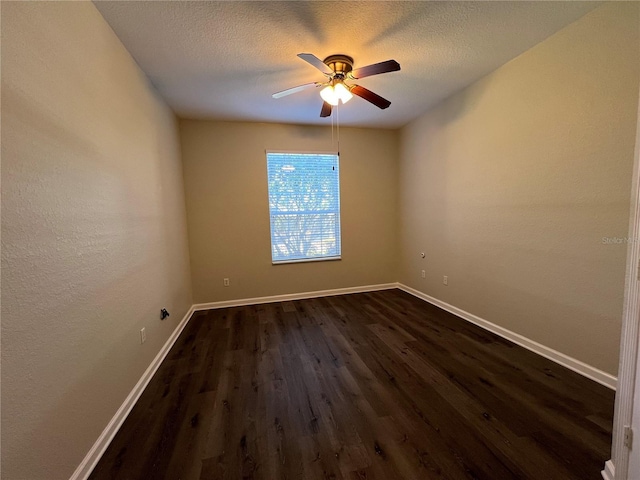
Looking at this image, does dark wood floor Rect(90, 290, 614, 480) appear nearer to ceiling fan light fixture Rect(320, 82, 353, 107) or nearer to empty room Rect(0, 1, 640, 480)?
empty room Rect(0, 1, 640, 480)

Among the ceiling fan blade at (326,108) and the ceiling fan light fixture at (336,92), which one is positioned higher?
the ceiling fan blade at (326,108)

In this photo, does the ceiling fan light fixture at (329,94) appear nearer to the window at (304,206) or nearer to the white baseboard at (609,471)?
the window at (304,206)

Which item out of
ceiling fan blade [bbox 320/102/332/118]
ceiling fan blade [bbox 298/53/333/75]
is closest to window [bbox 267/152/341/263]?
ceiling fan blade [bbox 320/102/332/118]

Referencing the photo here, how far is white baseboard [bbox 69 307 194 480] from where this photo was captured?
4.00ft

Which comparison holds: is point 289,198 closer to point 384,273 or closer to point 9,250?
point 384,273

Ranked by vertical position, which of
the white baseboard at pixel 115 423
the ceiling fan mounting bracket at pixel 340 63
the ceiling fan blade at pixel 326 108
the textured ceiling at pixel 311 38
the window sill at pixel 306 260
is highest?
the textured ceiling at pixel 311 38

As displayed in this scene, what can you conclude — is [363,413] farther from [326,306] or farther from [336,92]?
[336,92]

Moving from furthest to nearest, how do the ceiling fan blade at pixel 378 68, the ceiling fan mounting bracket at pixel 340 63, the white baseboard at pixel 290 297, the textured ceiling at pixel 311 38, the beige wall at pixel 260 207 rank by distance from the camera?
1. the white baseboard at pixel 290 297
2. the beige wall at pixel 260 207
3. the ceiling fan mounting bracket at pixel 340 63
4. the ceiling fan blade at pixel 378 68
5. the textured ceiling at pixel 311 38

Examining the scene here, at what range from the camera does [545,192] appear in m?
2.05

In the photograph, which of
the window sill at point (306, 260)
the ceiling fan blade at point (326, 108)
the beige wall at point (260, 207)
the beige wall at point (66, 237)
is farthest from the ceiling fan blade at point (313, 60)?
the window sill at point (306, 260)

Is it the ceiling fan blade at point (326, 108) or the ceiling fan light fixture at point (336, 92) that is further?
the ceiling fan blade at point (326, 108)

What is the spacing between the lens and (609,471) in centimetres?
112

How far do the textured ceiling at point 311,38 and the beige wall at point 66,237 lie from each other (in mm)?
337

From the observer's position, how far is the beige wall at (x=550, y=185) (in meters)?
1.66
